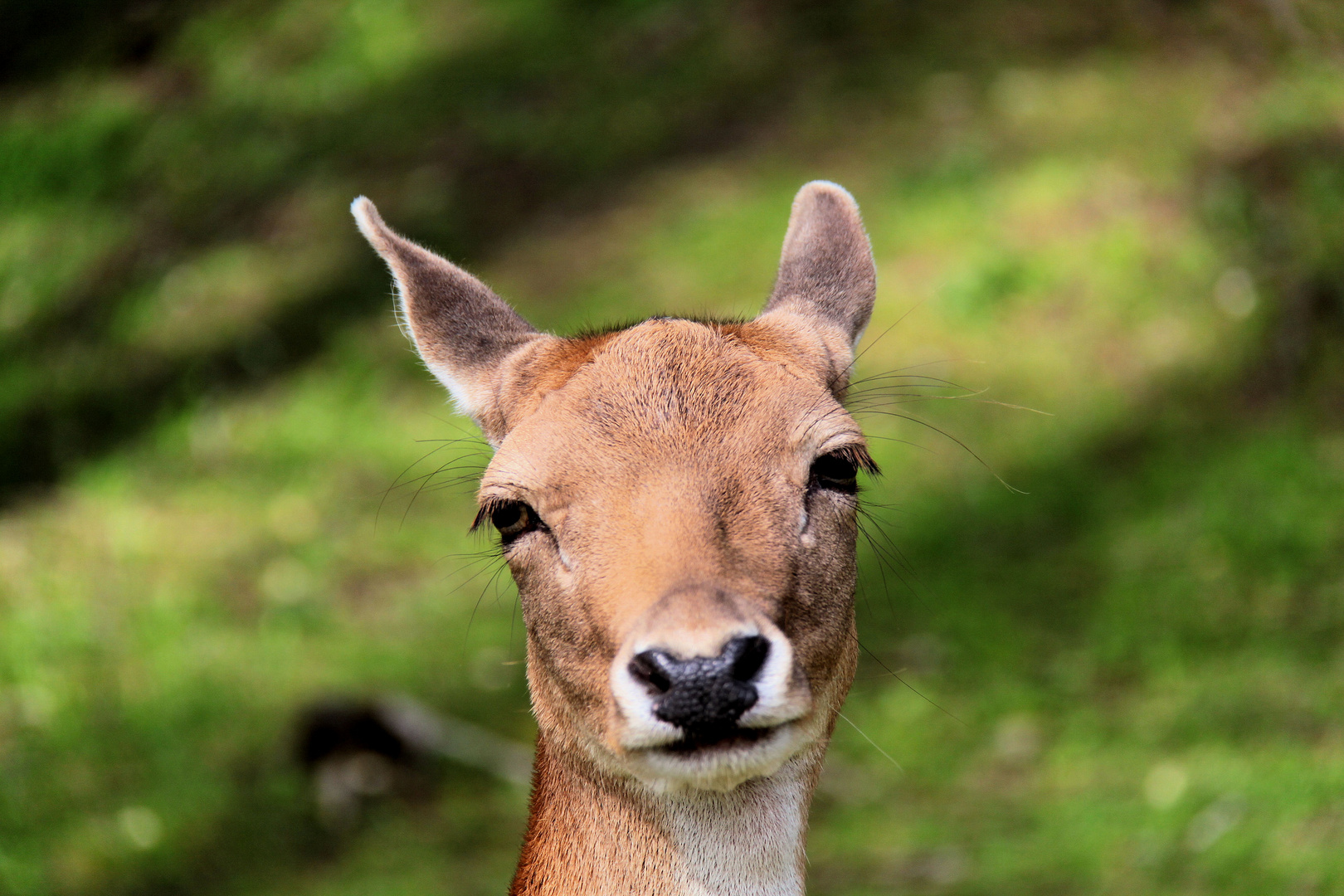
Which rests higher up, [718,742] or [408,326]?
[408,326]

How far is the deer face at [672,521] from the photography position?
3578 millimetres

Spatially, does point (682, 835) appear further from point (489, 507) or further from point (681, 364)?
point (681, 364)

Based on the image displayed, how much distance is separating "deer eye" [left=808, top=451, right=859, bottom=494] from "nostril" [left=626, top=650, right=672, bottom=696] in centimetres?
93

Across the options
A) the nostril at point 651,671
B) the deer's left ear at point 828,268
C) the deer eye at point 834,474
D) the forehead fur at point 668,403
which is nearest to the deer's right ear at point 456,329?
the forehead fur at point 668,403

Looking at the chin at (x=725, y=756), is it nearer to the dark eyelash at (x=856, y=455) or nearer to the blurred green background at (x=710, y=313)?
the dark eyelash at (x=856, y=455)

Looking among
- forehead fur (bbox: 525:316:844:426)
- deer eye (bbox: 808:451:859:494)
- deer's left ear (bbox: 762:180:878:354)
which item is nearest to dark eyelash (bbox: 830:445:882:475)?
deer eye (bbox: 808:451:859:494)

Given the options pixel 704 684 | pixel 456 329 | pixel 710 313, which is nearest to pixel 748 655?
pixel 704 684

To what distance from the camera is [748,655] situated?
3504mm

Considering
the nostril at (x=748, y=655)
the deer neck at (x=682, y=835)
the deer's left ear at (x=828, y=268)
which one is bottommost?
the deer neck at (x=682, y=835)

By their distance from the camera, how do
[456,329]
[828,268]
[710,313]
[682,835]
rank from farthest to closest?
[710,313] < [828,268] < [456,329] < [682,835]

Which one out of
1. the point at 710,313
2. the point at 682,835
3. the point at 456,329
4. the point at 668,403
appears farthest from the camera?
the point at 710,313

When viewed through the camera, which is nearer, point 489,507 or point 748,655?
point 748,655

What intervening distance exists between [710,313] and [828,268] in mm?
Result: 5468

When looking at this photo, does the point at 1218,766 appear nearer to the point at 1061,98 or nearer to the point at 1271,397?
the point at 1271,397
